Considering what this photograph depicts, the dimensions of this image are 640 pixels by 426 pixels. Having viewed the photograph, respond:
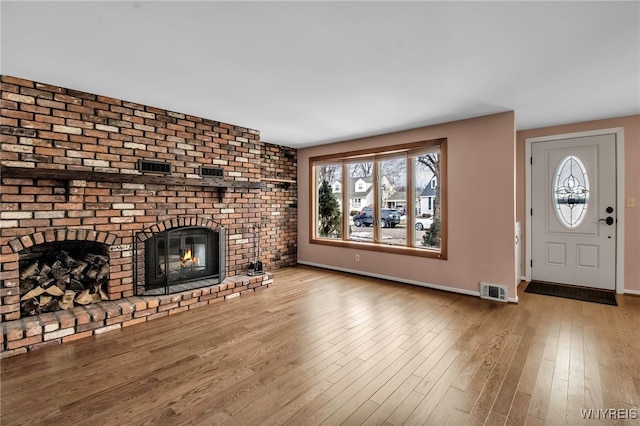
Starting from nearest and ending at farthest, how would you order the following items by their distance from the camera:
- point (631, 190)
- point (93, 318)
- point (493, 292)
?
1. point (93, 318)
2. point (493, 292)
3. point (631, 190)

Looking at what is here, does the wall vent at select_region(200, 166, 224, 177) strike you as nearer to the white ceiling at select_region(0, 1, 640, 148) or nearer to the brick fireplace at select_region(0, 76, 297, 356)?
the brick fireplace at select_region(0, 76, 297, 356)

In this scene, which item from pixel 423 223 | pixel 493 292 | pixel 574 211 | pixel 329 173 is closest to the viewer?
pixel 493 292

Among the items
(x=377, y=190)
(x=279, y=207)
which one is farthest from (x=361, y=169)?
(x=279, y=207)

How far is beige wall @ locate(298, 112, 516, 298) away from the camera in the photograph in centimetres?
389

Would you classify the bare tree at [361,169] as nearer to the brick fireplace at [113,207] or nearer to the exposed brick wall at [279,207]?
the exposed brick wall at [279,207]

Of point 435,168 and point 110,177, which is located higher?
point 435,168

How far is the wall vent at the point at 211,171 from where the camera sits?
4.15 metres

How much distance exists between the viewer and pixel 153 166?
3.67 metres

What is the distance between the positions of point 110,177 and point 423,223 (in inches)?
162

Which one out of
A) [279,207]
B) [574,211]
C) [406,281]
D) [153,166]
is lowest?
[406,281]

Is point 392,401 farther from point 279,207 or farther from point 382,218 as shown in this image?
point 279,207

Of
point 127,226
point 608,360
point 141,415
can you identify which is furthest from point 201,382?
point 608,360

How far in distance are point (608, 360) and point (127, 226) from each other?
468 centimetres

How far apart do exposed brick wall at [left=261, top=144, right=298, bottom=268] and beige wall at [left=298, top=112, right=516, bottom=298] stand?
2.26 metres
